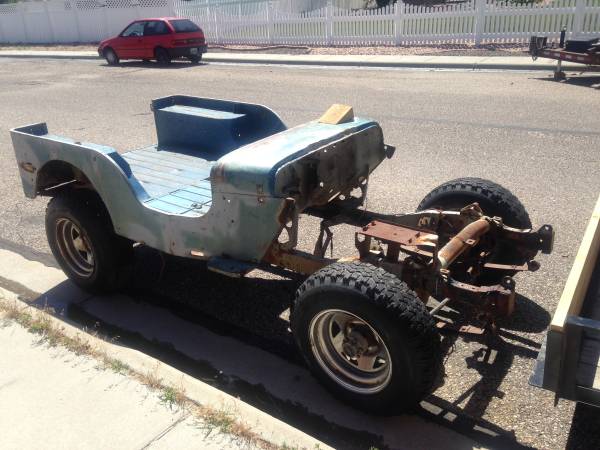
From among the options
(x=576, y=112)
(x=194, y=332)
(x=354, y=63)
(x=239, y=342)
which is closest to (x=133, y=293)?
(x=194, y=332)

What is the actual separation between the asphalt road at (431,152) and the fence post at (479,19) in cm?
446

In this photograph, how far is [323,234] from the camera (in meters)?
3.88

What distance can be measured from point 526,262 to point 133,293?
294cm

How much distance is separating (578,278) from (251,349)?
212 centimetres

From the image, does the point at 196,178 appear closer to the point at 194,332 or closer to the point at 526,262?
the point at 194,332

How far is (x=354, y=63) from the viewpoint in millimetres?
17438

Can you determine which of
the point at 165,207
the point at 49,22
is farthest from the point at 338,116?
the point at 49,22

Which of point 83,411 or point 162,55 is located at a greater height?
point 162,55

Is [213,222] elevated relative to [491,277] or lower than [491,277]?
elevated

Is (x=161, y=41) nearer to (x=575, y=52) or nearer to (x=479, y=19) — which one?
(x=479, y=19)

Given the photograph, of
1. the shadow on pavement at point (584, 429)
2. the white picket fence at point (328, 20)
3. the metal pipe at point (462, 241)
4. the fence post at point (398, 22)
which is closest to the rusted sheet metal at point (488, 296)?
the metal pipe at point (462, 241)

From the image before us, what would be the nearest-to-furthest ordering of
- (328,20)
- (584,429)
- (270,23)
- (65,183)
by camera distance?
(584,429) < (65,183) < (328,20) < (270,23)

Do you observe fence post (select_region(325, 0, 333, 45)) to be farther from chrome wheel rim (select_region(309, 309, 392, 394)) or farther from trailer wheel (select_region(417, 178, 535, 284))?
chrome wheel rim (select_region(309, 309, 392, 394))

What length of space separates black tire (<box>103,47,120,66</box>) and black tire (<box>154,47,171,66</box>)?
182 centimetres
